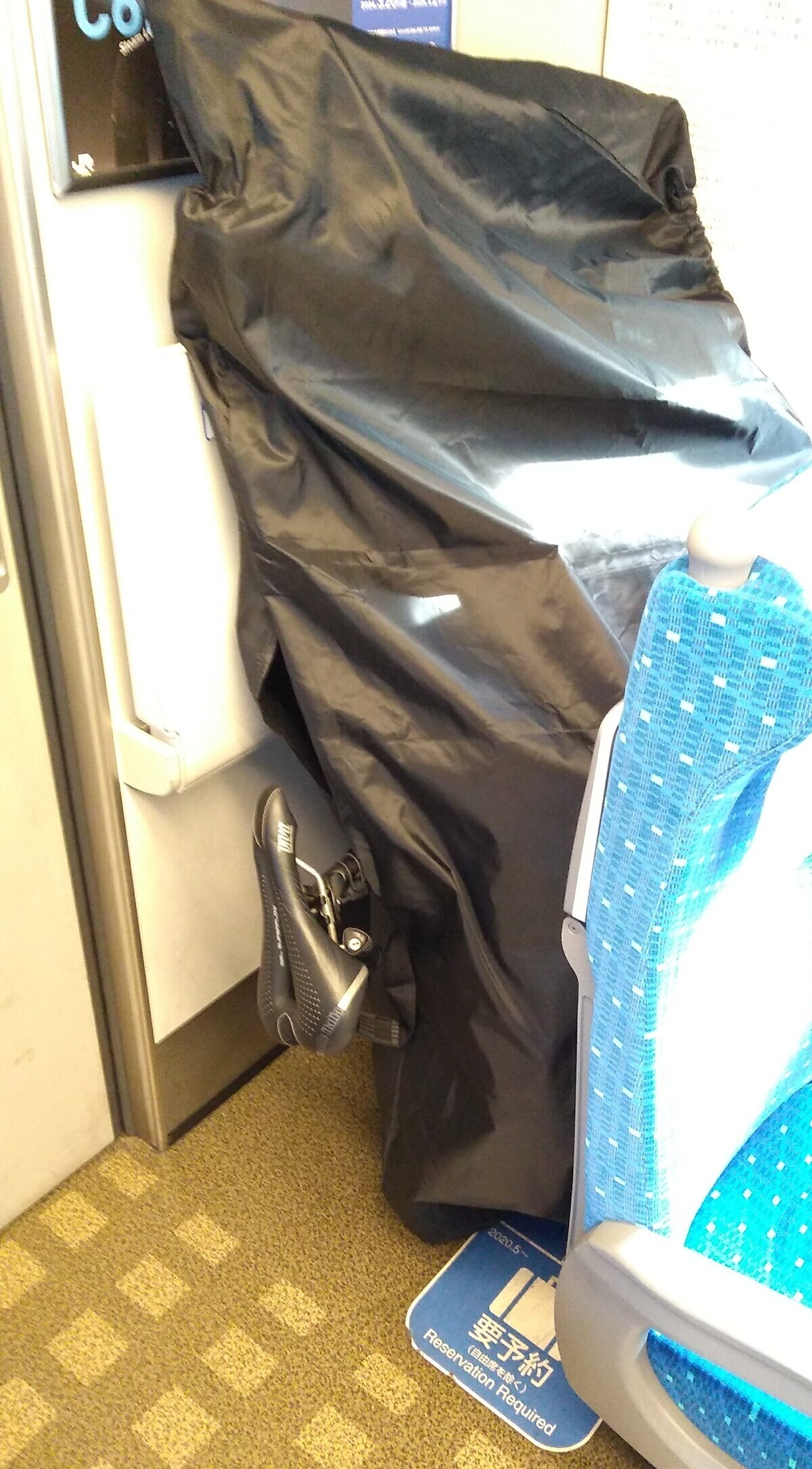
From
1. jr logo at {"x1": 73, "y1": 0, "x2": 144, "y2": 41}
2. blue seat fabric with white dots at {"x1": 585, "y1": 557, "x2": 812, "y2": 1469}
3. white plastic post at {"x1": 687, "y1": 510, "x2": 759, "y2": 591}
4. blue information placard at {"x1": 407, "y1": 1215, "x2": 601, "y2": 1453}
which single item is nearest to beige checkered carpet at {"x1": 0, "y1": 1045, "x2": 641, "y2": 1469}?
blue information placard at {"x1": 407, "y1": 1215, "x2": 601, "y2": 1453}

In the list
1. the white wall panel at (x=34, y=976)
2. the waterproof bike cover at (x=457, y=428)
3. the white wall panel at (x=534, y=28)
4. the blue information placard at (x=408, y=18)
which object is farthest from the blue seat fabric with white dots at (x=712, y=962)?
the white wall panel at (x=534, y=28)

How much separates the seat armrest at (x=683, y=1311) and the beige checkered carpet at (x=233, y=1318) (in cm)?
34

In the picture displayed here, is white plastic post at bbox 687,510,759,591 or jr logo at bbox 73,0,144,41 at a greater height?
jr logo at bbox 73,0,144,41

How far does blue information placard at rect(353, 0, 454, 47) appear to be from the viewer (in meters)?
1.18

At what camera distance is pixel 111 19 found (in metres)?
0.93

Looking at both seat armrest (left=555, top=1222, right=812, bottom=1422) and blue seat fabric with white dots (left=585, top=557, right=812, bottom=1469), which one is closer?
blue seat fabric with white dots (left=585, top=557, right=812, bottom=1469)

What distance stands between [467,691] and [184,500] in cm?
32

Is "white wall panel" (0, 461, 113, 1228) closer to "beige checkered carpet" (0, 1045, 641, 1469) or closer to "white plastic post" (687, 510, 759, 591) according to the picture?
"beige checkered carpet" (0, 1045, 641, 1469)

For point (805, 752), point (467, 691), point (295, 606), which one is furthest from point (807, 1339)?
point (295, 606)

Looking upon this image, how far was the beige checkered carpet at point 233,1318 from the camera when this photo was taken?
47.4 inches

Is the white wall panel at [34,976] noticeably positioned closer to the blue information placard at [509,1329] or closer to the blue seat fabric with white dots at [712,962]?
the blue information placard at [509,1329]

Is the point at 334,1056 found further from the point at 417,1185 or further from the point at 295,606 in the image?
the point at 295,606

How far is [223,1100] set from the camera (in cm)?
158

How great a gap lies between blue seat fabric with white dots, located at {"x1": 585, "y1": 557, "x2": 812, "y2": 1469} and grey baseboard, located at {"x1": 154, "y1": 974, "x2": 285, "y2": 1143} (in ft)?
2.22
